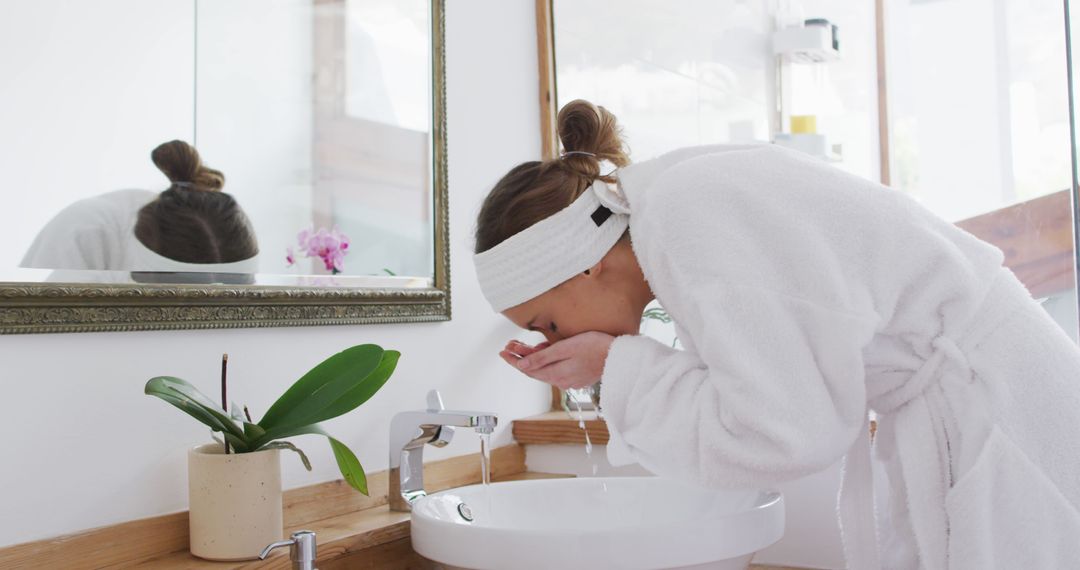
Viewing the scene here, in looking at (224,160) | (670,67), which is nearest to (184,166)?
Answer: (224,160)

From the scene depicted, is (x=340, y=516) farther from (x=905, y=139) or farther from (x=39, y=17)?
(x=905, y=139)

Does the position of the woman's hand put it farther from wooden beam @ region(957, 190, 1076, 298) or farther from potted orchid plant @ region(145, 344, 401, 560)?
wooden beam @ region(957, 190, 1076, 298)

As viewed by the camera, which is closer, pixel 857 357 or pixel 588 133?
pixel 857 357

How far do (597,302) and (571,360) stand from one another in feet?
0.24

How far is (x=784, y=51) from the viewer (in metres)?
2.92

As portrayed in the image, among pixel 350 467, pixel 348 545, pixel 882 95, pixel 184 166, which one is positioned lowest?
pixel 348 545

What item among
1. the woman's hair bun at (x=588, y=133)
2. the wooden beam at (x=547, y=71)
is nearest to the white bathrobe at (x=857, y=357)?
the woman's hair bun at (x=588, y=133)

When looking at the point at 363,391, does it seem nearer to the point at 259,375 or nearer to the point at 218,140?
the point at 259,375

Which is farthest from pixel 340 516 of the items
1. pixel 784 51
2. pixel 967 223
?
pixel 784 51

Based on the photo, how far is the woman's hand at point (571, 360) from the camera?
3.84 feet

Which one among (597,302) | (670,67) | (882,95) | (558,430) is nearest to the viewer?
(597,302)

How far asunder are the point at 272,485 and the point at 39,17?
1.89 ft

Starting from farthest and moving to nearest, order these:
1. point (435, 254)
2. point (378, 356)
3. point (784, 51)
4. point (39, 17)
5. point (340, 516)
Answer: point (784, 51), point (435, 254), point (340, 516), point (378, 356), point (39, 17)

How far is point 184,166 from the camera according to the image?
4.10 feet
